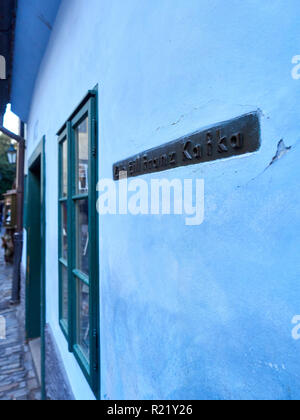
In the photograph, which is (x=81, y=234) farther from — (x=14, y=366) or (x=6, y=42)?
(x=14, y=366)

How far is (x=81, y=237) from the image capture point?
2.31 metres

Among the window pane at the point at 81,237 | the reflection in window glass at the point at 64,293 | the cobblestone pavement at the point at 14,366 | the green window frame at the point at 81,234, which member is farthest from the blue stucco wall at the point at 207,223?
the cobblestone pavement at the point at 14,366

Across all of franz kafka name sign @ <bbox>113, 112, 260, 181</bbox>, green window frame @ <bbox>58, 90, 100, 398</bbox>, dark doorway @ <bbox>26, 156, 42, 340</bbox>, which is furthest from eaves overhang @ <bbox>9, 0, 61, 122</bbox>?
franz kafka name sign @ <bbox>113, 112, 260, 181</bbox>

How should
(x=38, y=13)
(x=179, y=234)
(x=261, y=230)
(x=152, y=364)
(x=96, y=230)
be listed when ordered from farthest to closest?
(x=38, y=13) < (x=96, y=230) < (x=152, y=364) < (x=179, y=234) < (x=261, y=230)

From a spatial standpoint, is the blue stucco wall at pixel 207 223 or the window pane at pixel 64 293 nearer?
the blue stucco wall at pixel 207 223

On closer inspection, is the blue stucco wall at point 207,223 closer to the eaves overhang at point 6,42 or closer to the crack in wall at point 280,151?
the crack in wall at point 280,151

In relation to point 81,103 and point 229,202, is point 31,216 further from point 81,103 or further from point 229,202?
point 229,202

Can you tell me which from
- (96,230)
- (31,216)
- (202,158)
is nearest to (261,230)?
(202,158)

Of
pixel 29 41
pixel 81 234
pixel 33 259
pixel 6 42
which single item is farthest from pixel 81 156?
pixel 33 259

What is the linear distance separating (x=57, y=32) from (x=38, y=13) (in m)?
0.22

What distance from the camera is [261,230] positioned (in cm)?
68

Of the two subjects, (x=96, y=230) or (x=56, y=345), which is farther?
(x=56, y=345)

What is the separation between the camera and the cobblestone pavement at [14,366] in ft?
12.5

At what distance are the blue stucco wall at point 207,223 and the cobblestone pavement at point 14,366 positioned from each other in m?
2.83
